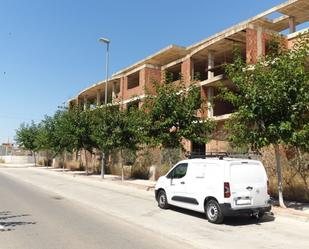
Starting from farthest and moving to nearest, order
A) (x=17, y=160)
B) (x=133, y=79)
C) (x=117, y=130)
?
1. (x=17, y=160)
2. (x=133, y=79)
3. (x=117, y=130)

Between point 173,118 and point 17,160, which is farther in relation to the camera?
point 17,160

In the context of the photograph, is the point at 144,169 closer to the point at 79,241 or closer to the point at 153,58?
the point at 153,58

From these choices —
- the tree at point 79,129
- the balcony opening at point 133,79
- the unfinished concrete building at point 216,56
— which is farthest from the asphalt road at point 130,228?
the balcony opening at point 133,79

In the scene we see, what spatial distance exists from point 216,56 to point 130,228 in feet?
103

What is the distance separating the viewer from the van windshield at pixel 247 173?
1219 cm

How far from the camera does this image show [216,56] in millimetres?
40344

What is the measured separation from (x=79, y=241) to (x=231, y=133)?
8915 millimetres

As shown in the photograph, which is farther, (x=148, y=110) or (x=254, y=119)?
(x=148, y=110)

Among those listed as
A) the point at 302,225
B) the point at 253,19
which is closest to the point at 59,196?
Result: the point at 302,225

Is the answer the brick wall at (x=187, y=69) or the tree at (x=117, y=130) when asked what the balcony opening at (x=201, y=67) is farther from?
the tree at (x=117, y=130)

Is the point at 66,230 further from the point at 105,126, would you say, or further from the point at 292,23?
the point at 292,23

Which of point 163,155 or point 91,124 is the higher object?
point 91,124

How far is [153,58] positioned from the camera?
158 feet

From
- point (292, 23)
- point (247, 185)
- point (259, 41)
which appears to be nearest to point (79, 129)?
point (259, 41)
